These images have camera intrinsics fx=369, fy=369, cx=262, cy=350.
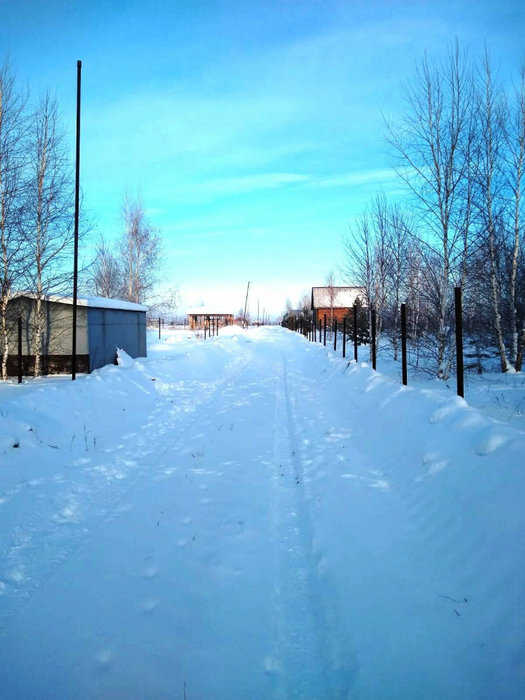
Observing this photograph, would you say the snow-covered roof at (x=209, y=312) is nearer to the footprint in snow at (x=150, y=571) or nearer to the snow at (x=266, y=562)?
the snow at (x=266, y=562)

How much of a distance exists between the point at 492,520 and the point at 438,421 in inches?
78.7

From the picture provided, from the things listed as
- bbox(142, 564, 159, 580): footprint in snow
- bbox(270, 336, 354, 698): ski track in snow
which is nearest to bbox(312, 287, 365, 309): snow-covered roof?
bbox(270, 336, 354, 698): ski track in snow

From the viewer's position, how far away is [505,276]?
14102 millimetres

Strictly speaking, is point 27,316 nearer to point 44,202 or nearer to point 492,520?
point 44,202

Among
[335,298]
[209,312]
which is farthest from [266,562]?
[209,312]

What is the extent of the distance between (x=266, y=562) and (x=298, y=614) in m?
0.54

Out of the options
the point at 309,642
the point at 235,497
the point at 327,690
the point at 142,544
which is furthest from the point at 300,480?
the point at 327,690

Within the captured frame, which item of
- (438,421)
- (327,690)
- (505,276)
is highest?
(505,276)

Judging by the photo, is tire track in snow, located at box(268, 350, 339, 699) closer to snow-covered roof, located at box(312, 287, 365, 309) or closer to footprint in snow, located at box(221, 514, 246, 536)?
footprint in snow, located at box(221, 514, 246, 536)

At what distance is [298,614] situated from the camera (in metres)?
2.37

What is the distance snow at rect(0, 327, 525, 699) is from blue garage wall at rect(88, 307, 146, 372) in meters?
8.09

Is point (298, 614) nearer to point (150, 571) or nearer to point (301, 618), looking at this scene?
point (301, 618)

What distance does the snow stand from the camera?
6.56 ft

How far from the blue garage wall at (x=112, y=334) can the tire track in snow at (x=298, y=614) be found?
11558 millimetres
